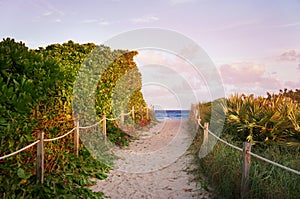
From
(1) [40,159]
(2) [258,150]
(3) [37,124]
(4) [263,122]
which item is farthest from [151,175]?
(4) [263,122]

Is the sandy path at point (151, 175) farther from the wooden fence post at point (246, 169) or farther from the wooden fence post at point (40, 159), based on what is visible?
the wooden fence post at point (40, 159)

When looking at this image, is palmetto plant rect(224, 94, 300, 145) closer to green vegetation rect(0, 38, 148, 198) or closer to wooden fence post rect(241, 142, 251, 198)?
wooden fence post rect(241, 142, 251, 198)

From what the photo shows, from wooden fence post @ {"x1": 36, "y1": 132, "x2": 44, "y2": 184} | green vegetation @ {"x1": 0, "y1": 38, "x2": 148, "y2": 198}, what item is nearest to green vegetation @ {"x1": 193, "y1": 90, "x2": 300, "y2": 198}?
green vegetation @ {"x1": 0, "y1": 38, "x2": 148, "y2": 198}

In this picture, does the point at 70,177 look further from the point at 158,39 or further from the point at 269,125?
the point at 158,39

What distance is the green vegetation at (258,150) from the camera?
514 centimetres

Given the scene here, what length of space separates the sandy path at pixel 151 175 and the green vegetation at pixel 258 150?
1.72 feet

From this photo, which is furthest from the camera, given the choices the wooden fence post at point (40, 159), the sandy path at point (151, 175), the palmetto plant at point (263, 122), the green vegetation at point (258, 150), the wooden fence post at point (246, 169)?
the palmetto plant at point (263, 122)

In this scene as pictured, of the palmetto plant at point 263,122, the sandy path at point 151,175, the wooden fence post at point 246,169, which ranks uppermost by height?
the palmetto plant at point 263,122

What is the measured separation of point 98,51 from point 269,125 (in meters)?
6.29

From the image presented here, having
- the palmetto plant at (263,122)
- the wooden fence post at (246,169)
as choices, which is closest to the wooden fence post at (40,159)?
the wooden fence post at (246,169)

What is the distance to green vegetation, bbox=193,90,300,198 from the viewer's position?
16.9 feet

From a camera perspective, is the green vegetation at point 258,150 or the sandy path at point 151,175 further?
the sandy path at point 151,175

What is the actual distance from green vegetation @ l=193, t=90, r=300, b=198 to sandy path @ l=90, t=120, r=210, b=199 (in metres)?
0.53

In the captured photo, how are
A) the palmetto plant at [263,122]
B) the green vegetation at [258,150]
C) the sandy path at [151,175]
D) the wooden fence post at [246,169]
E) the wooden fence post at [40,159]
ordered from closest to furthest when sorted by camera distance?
1. the green vegetation at [258,150]
2. the wooden fence post at [246,169]
3. the wooden fence post at [40,159]
4. the sandy path at [151,175]
5. the palmetto plant at [263,122]
